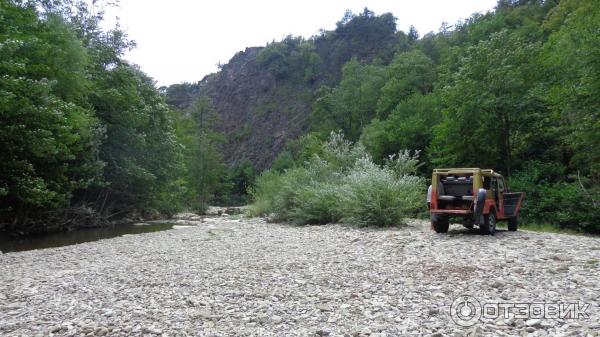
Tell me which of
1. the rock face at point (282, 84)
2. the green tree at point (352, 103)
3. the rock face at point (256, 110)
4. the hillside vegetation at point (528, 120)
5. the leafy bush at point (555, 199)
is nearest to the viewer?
the leafy bush at point (555, 199)

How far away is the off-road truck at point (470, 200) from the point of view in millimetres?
10070

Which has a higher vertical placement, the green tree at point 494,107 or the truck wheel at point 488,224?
the green tree at point 494,107

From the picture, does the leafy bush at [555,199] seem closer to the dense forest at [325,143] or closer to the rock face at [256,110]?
the dense forest at [325,143]

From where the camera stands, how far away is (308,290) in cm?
556

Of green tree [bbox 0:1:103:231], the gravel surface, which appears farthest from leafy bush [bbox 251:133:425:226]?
green tree [bbox 0:1:103:231]

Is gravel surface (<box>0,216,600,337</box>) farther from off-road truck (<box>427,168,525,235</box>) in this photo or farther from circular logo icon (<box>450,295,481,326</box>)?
off-road truck (<box>427,168,525,235</box>)

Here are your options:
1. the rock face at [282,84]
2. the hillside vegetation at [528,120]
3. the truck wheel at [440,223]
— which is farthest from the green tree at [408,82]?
the rock face at [282,84]

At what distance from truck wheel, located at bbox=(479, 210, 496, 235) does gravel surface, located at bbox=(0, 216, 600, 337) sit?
843 millimetres

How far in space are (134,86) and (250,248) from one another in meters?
17.8

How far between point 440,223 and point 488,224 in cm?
124

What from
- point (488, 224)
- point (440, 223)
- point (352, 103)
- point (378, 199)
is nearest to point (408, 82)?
point (352, 103)

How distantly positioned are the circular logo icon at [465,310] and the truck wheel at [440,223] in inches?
240

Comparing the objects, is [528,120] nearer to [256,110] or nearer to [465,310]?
[465,310]

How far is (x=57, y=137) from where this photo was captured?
14703mm
